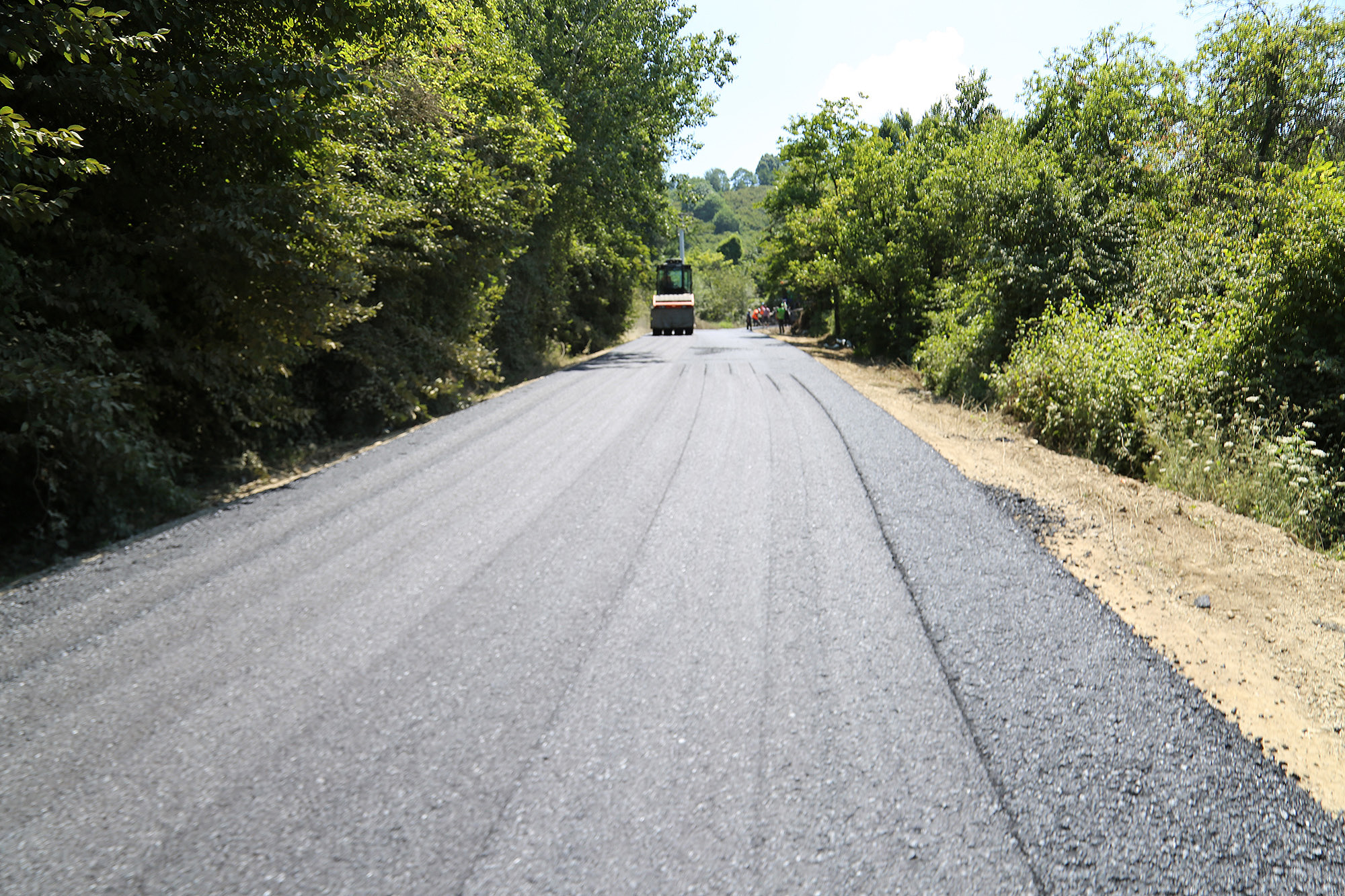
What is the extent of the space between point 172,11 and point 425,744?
5.83 meters

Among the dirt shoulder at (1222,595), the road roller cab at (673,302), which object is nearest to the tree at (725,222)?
the road roller cab at (673,302)

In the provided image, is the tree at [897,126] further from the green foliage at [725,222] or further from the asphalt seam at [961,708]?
the green foliage at [725,222]

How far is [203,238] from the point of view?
19.3ft

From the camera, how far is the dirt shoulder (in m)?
2.92

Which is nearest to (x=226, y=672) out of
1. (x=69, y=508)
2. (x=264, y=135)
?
(x=69, y=508)

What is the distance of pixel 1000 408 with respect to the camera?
34.8ft

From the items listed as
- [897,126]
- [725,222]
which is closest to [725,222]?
[725,222]

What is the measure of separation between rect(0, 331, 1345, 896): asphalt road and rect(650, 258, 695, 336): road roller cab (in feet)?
99.3

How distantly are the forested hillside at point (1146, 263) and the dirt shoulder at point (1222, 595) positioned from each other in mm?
1157

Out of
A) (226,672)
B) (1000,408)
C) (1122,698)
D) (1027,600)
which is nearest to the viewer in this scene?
(1122,698)

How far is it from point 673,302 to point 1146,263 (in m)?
24.8

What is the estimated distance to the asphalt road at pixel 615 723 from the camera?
2133mm

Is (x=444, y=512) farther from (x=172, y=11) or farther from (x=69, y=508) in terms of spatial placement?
(x=172, y=11)

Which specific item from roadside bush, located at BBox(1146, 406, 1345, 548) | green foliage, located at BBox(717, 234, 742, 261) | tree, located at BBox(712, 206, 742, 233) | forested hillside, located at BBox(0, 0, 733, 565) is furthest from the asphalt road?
tree, located at BBox(712, 206, 742, 233)
